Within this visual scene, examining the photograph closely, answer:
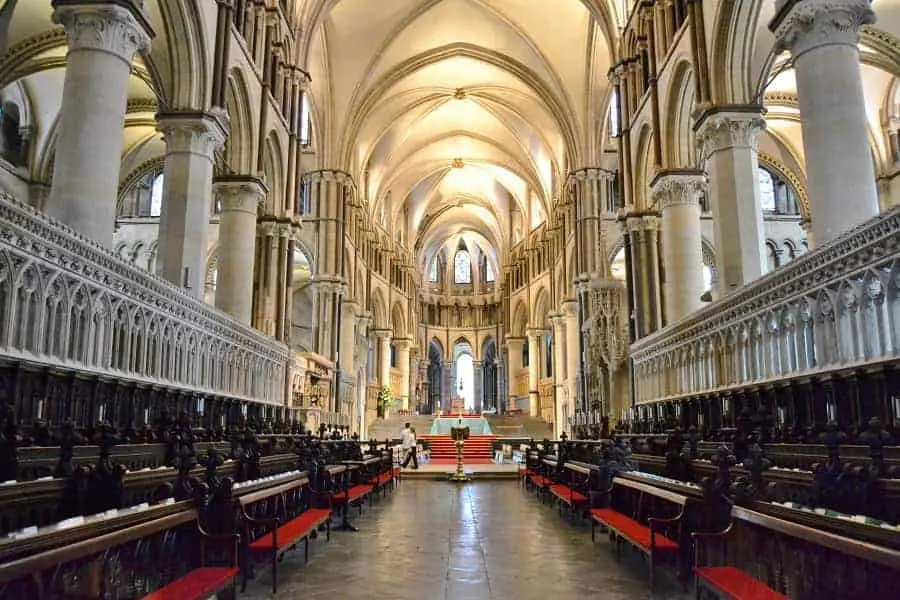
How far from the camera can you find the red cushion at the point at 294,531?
5.47 meters

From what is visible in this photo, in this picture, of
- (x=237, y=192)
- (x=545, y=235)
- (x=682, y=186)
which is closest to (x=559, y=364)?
(x=545, y=235)

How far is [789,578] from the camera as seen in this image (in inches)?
166

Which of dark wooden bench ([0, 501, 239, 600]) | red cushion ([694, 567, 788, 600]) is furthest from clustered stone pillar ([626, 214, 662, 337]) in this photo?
dark wooden bench ([0, 501, 239, 600])

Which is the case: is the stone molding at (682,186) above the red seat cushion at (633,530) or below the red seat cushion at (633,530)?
above

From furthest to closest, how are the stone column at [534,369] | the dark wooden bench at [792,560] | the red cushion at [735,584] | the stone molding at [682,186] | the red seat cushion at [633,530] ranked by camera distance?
1. the stone column at [534,369]
2. the stone molding at [682,186]
3. the red seat cushion at [633,530]
4. the red cushion at [735,584]
5. the dark wooden bench at [792,560]

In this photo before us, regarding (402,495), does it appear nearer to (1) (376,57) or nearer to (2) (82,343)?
(2) (82,343)

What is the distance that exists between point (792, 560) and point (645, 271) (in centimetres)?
1496

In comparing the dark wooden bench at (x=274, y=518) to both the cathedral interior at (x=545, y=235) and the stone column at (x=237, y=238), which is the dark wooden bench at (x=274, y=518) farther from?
the stone column at (x=237, y=238)

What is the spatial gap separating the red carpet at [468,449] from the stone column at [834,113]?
20.0 meters

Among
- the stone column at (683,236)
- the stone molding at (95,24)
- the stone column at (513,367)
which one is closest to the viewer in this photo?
the stone molding at (95,24)

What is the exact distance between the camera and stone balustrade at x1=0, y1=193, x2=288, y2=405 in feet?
23.9

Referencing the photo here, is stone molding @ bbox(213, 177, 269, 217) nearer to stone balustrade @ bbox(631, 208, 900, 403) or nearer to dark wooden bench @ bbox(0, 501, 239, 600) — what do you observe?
stone balustrade @ bbox(631, 208, 900, 403)

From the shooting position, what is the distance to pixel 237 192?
16094 millimetres

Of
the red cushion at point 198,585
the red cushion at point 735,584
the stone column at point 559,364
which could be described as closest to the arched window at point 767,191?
the stone column at point 559,364
